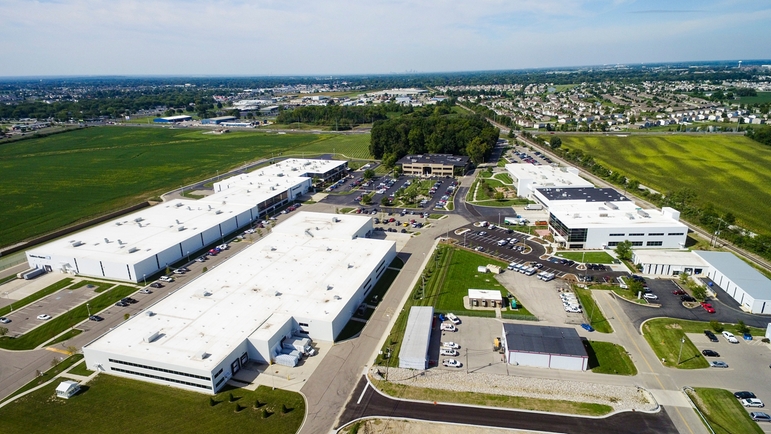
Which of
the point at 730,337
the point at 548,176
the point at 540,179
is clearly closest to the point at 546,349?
the point at 730,337

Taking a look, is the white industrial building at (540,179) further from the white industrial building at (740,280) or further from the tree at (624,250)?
the white industrial building at (740,280)

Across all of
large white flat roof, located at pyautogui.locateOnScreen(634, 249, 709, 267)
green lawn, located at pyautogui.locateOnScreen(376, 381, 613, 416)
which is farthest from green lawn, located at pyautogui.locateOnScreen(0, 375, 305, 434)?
large white flat roof, located at pyautogui.locateOnScreen(634, 249, 709, 267)

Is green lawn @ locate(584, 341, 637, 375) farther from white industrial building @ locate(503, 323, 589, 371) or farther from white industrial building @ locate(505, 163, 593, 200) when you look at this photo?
white industrial building @ locate(505, 163, 593, 200)

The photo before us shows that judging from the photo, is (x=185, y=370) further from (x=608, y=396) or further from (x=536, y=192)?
(x=536, y=192)

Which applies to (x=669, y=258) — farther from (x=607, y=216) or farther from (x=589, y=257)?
(x=607, y=216)

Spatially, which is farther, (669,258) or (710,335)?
(669,258)

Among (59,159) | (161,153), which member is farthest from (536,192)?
(59,159)
